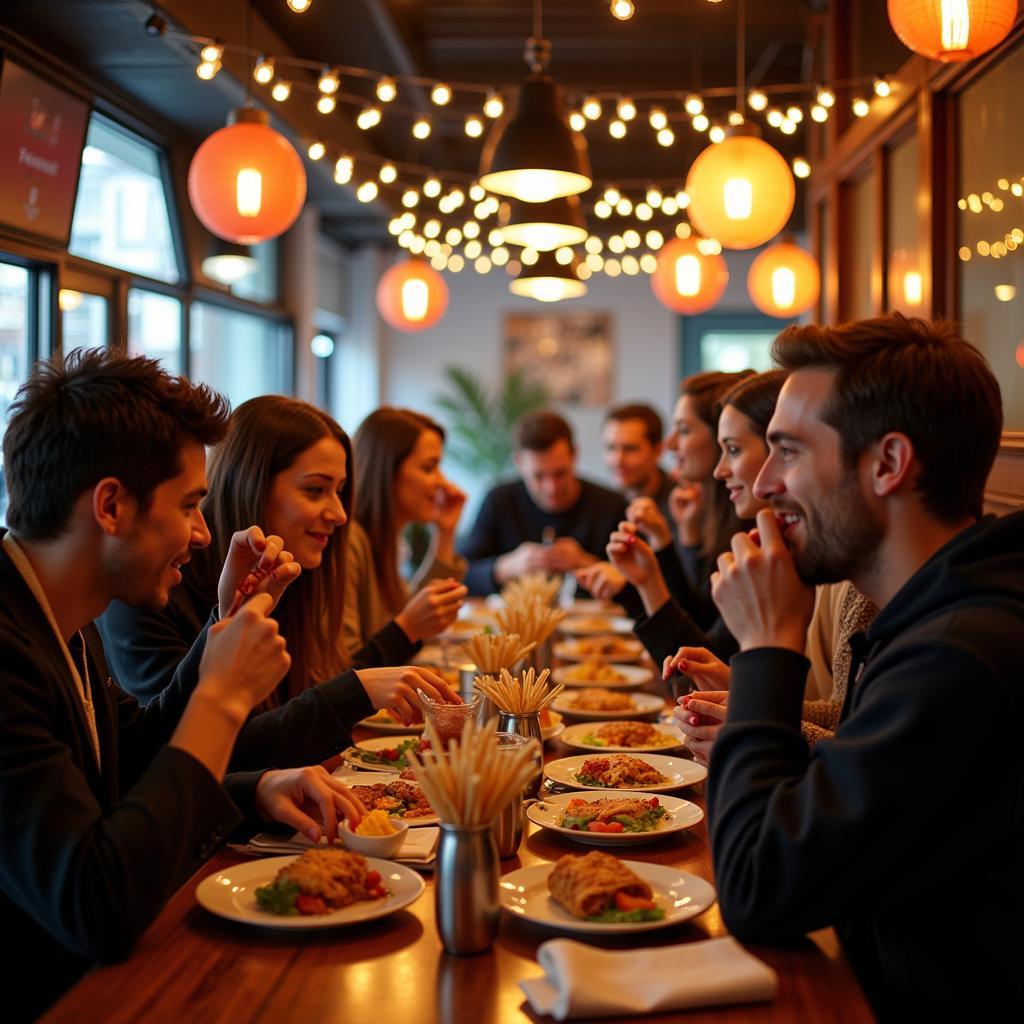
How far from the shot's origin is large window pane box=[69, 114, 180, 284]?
5.22m

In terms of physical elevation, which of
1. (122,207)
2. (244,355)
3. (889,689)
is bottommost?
(889,689)

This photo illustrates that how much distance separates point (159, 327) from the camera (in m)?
6.39

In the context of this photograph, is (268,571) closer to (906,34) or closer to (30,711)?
(30,711)

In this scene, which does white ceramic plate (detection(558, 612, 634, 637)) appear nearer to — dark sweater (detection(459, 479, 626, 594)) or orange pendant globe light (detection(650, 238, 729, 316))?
dark sweater (detection(459, 479, 626, 594))

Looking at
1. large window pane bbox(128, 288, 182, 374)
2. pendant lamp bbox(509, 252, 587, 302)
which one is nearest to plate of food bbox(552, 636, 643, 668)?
pendant lamp bbox(509, 252, 587, 302)

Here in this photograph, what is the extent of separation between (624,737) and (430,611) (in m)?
0.71

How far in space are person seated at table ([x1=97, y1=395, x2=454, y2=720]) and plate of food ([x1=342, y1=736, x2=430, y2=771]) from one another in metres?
0.17

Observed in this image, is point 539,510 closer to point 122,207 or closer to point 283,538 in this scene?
point 122,207

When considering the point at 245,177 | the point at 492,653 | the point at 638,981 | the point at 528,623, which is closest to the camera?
the point at 638,981

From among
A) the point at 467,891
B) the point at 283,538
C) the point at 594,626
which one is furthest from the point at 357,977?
the point at 594,626

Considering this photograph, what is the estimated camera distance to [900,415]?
1.56m

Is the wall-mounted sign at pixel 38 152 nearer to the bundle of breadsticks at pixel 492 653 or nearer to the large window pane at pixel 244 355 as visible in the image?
the bundle of breadsticks at pixel 492 653

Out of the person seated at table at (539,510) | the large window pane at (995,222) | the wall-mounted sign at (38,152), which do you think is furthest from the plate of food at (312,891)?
the person seated at table at (539,510)

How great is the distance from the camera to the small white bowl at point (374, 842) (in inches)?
66.3
